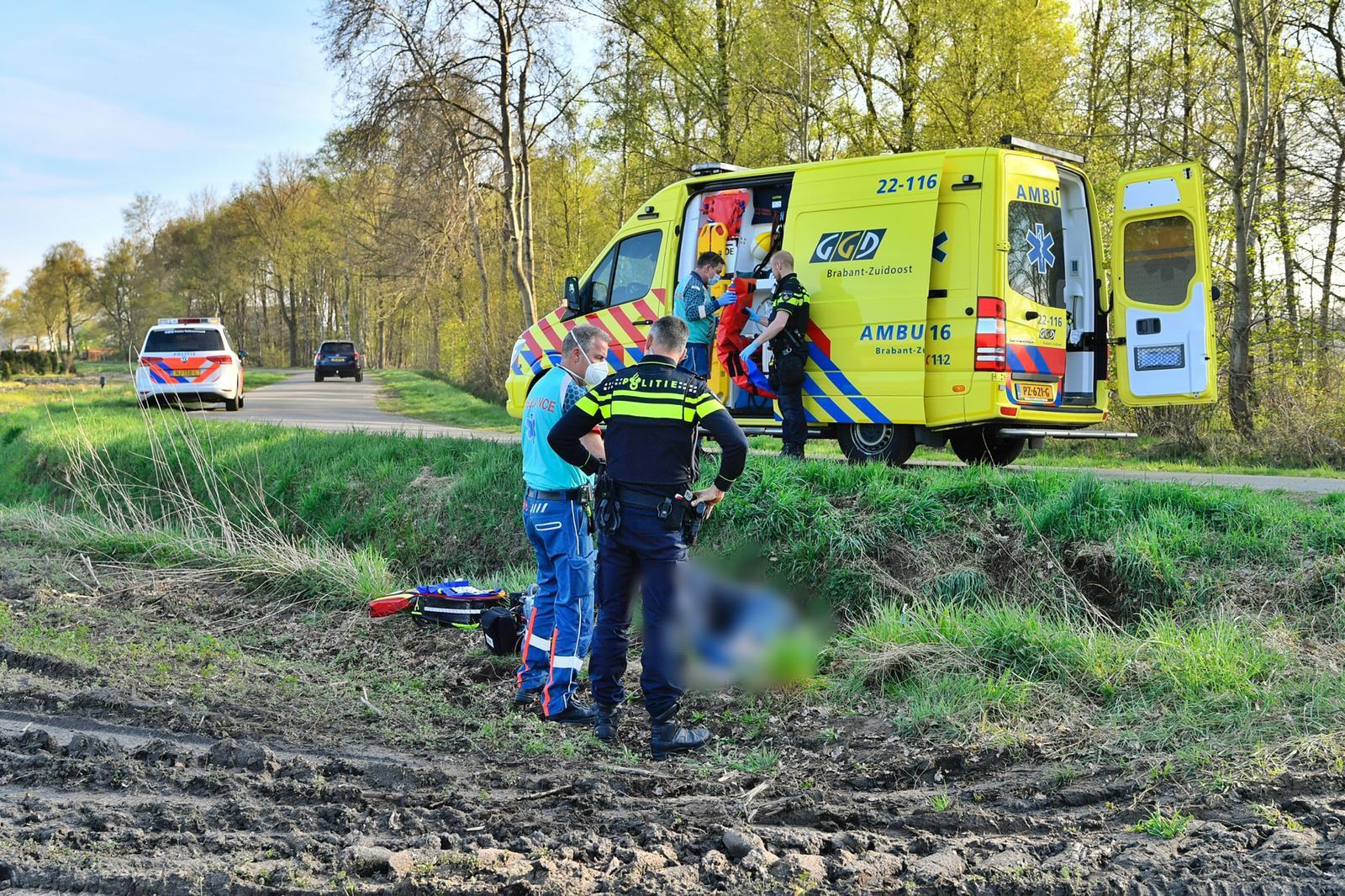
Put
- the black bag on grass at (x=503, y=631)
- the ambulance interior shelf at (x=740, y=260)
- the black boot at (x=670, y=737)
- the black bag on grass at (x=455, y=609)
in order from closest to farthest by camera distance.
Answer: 1. the black boot at (x=670, y=737)
2. the black bag on grass at (x=503, y=631)
3. the black bag on grass at (x=455, y=609)
4. the ambulance interior shelf at (x=740, y=260)

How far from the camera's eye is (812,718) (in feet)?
18.0

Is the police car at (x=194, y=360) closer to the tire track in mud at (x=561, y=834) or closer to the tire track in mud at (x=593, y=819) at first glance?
the tire track in mud at (x=593, y=819)

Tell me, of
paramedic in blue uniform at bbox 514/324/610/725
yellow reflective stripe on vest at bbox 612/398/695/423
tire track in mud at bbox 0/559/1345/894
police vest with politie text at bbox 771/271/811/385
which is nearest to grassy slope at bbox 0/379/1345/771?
tire track in mud at bbox 0/559/1345/894

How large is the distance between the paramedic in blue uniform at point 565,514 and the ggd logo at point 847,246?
394 centimetres

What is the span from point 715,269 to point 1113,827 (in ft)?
20.5

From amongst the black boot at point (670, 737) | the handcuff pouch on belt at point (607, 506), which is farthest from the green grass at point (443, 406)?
the black boot at point (670, 737)

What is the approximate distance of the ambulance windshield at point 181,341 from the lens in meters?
20.1

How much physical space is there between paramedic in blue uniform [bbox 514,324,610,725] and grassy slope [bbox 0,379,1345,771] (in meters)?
1.42

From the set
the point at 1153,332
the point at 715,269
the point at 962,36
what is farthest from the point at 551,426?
the point at 962,36

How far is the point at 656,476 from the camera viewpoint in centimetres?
510

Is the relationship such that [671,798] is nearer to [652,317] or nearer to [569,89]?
[652,317]

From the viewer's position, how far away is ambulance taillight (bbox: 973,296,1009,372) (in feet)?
27.6

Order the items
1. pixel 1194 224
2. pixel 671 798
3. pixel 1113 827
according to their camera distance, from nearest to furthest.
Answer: pixel 1113 827, pixel 671 798, pixel 1194 224

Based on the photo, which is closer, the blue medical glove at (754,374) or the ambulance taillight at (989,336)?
the ambulance taillight at (989,336)
